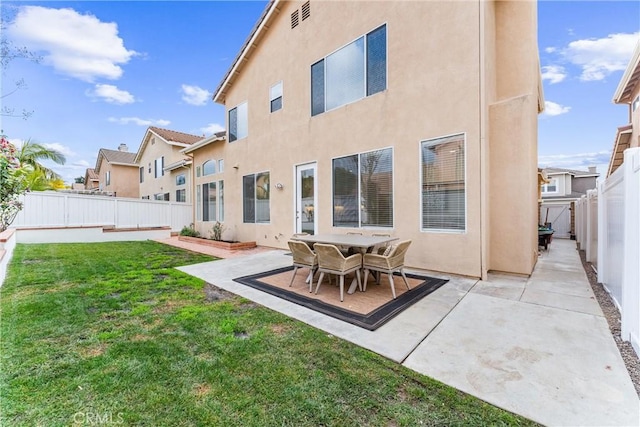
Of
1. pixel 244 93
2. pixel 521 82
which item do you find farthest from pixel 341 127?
pixel 244 93

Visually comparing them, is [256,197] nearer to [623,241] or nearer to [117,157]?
[623,241]

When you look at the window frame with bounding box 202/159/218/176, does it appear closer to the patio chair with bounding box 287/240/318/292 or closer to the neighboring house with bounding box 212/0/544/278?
the neighboring house with bounding box 212/0/544/278

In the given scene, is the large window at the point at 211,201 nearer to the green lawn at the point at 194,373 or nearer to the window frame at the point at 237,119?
the window frame at the point at 237,119

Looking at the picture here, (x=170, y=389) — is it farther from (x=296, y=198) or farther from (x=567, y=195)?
(x=567, y=195)

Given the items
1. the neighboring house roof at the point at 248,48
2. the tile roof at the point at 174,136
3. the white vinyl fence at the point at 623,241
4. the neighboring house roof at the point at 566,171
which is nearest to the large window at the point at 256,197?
the neighboring house roof at the point at 248,48

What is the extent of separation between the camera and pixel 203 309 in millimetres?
4098

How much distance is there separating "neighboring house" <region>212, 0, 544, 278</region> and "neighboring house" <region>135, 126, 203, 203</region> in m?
9.77

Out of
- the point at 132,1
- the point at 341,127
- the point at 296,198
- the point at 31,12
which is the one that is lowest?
the point at 296,198

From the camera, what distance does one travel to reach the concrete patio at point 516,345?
216cm

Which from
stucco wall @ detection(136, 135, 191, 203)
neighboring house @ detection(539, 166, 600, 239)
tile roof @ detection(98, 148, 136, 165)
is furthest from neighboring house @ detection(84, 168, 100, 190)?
neighboring house @ detection(539, 166, 600, 239)

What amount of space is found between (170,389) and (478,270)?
223 inches

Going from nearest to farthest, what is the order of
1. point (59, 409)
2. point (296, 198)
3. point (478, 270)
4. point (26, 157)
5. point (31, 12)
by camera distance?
point (59, 409) → point (31, 12) → point (478, 270) → point (296, 198) → point (26, 157)

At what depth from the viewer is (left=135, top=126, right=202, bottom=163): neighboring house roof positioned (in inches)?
706

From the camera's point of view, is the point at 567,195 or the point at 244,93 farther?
the point at 567,195
